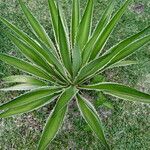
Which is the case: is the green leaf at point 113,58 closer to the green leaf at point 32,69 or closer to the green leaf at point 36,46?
the green leaf at point 36,46

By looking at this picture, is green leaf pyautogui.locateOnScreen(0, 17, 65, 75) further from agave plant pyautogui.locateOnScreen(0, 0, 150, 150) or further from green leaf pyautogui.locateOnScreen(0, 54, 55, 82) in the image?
green leaf pyautogui.locateOnScreen(0, 54, 55, 82)

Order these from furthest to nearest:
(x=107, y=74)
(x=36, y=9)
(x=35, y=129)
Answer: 1. (x=36, y=9)
2. (x=107, y=74)
3. (x=35, y=129)

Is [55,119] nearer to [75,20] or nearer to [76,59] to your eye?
[76,59]

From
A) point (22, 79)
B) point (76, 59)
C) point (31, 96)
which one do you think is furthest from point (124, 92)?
point (22, 79)

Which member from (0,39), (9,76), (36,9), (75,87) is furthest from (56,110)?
(36,9)

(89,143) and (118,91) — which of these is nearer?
(118,91)

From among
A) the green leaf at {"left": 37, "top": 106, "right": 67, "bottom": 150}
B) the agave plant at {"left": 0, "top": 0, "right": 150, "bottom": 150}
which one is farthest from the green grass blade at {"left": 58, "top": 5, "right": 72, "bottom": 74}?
the green leaf at {"left": 37, "top": 106, "right": 67, "bottom": 150}

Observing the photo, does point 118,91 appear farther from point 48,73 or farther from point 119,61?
point 48,73
